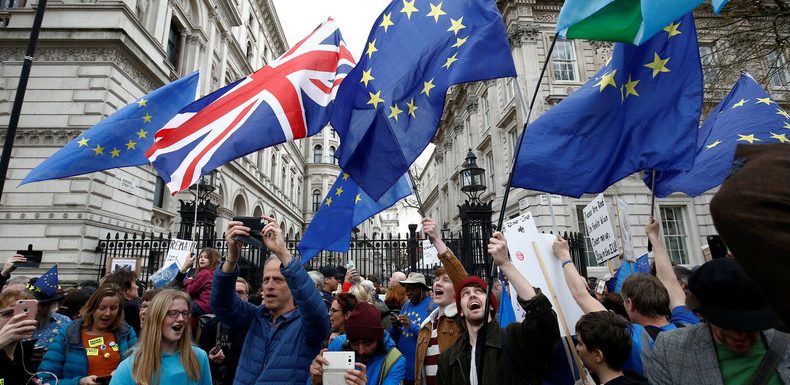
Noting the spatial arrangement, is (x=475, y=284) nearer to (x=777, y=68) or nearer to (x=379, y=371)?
(x=379, y=371)

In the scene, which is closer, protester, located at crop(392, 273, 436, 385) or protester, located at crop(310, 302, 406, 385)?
protester, located at crop(310, 302, 406, 385)

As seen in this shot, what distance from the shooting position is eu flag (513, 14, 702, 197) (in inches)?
144

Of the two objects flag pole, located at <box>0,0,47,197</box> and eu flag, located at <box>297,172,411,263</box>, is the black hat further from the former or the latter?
flag pole, located at <box>0,0,47,197</box>

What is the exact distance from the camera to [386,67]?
397cm

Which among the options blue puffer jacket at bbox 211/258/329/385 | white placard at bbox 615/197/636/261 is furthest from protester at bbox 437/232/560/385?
white placard at bbox 615/197/636/261

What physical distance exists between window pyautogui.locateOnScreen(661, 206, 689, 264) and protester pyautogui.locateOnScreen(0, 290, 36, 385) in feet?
68.3

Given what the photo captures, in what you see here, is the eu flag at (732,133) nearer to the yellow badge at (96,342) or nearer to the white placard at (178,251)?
the yellow badge at (96,342)

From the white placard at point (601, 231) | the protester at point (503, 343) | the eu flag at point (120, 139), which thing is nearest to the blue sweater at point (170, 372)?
the protester at point (503, 343)

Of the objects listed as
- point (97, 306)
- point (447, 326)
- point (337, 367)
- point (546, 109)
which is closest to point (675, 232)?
point (546, 109)

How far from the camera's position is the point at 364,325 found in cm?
312

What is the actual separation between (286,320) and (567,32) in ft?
10.4

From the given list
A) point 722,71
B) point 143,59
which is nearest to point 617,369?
point 722,71

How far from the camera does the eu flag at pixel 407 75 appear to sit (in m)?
3.61

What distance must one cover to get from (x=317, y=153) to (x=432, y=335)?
52547mm
